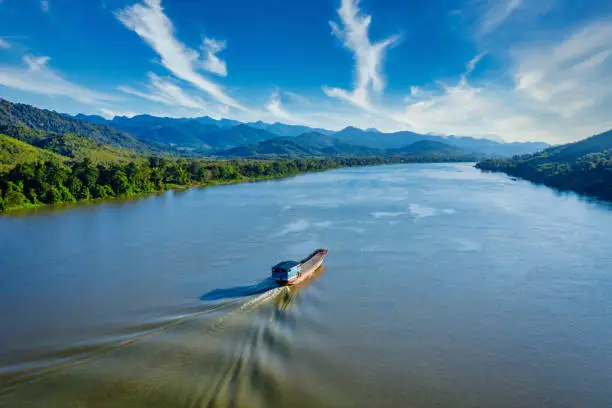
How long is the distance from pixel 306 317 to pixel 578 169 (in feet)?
156

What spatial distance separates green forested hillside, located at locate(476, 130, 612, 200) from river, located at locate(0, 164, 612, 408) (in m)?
20.9

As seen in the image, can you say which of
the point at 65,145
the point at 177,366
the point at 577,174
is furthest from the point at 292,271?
the point at 65,145

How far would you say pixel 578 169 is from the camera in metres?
44.9

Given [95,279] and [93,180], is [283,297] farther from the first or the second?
[93,180]

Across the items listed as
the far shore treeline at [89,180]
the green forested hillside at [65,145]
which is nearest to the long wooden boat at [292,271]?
the far shore treeline at [89,180]

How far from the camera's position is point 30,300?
1160 centimetres

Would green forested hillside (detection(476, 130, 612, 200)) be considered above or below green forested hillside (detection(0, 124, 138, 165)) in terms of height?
below

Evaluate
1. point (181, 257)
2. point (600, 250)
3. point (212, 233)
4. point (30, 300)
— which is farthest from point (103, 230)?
point (600, 250)

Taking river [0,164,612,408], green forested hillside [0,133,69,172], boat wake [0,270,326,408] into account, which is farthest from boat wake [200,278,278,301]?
green forested hillside [0,133,69,172]

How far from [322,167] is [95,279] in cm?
7053

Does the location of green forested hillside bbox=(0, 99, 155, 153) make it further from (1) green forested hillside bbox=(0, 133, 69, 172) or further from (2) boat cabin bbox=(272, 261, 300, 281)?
(2) boat cabin bbox=(272, 261, 300, 281)

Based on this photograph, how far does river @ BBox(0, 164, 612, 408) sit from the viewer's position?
7.52m

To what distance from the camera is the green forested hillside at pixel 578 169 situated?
38.3 metres

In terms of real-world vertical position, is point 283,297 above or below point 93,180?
below
